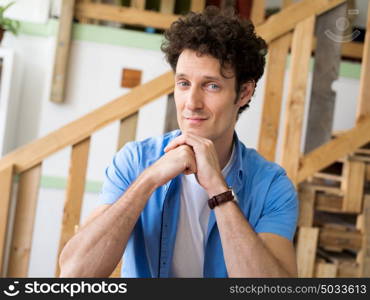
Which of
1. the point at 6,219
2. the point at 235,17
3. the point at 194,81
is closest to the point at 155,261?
the point at 194,81

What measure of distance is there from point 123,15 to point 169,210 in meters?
2.38

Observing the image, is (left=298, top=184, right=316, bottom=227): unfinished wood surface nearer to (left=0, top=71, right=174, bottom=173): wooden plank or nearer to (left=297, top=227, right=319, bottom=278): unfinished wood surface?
(left=297, top=227, right=319, bottom=278): unfinished wood surface

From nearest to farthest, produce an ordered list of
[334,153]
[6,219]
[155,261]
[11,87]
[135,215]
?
[135,215] < [155,261] < [6,219] < [334,153] < [11,87]

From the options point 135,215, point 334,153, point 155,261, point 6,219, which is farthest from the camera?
point 334,153

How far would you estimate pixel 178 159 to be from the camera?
3.68 ft

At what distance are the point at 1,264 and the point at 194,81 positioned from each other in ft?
3.65

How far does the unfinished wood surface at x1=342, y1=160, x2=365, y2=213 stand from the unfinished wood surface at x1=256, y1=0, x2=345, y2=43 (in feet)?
2.31

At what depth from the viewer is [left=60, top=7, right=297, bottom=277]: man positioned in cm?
110

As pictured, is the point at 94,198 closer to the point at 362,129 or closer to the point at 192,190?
the point at 362,129

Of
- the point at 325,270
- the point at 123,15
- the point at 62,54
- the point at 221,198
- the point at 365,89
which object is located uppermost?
the point at 123,15

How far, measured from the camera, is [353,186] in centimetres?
219

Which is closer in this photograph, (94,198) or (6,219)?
(6,219)

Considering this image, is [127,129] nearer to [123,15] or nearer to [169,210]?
[169,210]

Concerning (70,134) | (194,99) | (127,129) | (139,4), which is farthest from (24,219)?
(139,4)
